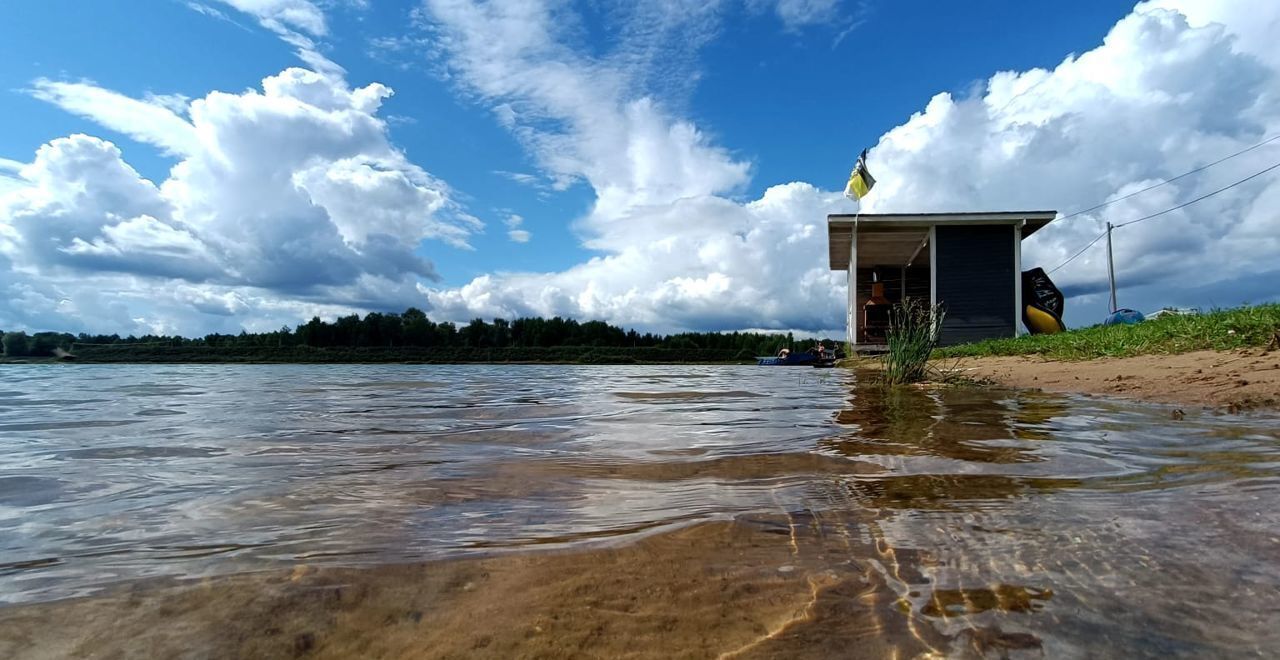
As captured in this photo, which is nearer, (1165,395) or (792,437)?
(792,437)

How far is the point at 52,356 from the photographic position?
43969 mm

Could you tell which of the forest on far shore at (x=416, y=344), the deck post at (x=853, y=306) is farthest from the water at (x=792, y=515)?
the forest on far shore at (x=416, y=344)

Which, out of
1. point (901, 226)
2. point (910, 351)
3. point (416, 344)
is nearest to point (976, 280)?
point (901, 226)

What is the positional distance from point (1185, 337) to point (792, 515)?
789cm

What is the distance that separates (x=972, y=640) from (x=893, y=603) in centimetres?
19

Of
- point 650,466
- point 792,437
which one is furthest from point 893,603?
point 792,437

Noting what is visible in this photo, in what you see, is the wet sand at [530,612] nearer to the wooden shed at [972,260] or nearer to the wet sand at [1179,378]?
the wet sand at [1179,378]

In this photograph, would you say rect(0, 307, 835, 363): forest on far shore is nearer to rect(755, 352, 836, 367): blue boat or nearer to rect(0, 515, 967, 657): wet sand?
rect(755, 352, 836, 367): blue boat

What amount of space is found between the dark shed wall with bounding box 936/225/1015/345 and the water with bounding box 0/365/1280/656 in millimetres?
14987

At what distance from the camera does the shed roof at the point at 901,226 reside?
17484mm

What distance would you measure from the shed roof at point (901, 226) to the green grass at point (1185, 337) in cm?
815

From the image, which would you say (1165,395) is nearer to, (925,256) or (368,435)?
(368,435)

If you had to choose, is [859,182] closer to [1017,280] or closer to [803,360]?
[1017,280]

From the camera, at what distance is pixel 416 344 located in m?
73.1
